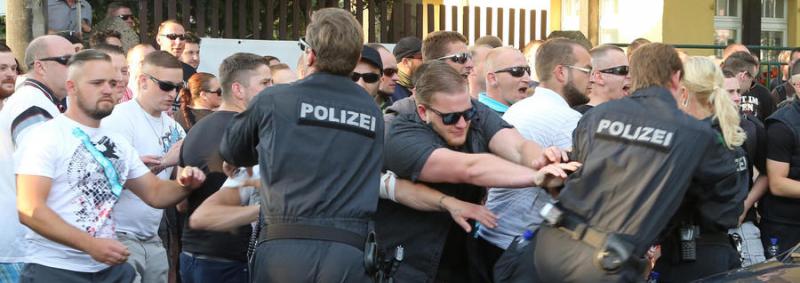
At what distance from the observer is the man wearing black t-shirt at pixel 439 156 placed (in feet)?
16.5

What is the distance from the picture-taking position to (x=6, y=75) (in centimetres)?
648

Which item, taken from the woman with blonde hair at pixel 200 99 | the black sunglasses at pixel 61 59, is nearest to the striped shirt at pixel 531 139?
the black sunglasses at pixel 61 59

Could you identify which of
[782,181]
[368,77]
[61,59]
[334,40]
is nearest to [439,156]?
[334,40]

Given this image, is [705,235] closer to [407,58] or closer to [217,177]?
[217,177]

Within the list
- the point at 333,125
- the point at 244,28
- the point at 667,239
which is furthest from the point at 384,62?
the point at 244,28

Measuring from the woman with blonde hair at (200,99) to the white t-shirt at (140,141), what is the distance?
3.42ft

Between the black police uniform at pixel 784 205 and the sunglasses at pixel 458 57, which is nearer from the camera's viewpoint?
the black police uniform at pixel 784 205

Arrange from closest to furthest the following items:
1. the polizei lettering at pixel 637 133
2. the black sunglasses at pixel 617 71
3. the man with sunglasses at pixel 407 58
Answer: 1. the polizei lettering at pixel 637 133
2. the black sunglasses at pixel 617 71
3. the man with sunglasses at pixel 407 58

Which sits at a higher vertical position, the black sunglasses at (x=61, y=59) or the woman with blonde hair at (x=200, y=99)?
the black sunglasses at (x=61, y=59)

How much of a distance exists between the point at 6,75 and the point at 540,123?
3.12m

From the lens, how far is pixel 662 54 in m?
5.12

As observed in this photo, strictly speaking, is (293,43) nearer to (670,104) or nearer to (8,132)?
(8,132)

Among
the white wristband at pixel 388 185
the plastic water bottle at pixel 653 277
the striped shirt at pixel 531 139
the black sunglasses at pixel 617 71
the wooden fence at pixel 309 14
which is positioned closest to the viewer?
the white wristband at pixel 388 185

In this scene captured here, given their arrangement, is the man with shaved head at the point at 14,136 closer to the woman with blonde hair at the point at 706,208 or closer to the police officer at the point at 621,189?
the police officer at the point at 621,189
